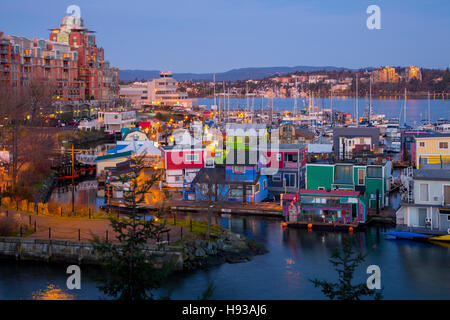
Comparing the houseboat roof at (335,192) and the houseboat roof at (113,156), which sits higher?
the houseboat roof at (113,156)

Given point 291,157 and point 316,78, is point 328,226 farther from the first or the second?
point 316,78

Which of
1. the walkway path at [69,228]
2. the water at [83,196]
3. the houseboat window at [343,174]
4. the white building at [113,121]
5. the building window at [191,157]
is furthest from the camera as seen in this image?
the white building at [113,121]

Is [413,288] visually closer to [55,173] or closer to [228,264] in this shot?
[228,264]

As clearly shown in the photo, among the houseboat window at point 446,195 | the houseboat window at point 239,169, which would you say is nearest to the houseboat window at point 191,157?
the houseboat window at point 239,169

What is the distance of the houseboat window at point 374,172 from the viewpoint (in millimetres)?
14477

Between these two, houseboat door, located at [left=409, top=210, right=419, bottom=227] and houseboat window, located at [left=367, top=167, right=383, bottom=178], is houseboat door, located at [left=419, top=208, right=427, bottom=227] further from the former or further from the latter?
houseboat window, located at [left=367, top=167, right=383, bottom=178]

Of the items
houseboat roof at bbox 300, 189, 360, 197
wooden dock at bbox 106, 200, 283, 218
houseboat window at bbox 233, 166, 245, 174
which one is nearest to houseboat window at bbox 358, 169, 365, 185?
houseboat roof at bbox 300, 189, 360, 197

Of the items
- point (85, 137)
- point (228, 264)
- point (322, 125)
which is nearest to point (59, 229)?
point (228, 264)

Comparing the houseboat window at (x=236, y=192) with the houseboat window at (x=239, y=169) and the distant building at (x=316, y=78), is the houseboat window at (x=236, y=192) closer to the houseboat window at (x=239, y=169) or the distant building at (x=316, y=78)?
→ the houseboat window at (x=239, y=169)

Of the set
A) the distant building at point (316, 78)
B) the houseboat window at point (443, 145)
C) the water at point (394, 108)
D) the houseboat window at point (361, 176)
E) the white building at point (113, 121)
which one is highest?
the distant building at point (316, 78)

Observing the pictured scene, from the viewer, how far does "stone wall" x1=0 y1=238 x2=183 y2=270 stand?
10.5 metres

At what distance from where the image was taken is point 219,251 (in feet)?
36.2

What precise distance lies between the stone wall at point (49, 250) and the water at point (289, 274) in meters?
0.21

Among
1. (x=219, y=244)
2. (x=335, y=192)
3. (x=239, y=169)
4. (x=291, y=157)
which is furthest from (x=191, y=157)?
(x=219, y=244)
